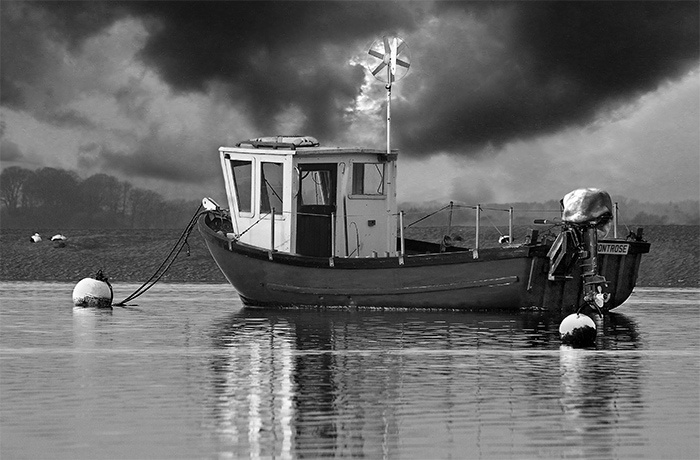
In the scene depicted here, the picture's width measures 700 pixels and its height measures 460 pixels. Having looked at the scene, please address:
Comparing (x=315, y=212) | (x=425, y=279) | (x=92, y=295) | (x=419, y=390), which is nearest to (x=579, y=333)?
(x=419, y=390)

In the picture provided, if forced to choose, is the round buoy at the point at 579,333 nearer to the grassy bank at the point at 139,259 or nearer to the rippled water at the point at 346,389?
the rippled water at the point at 346,389

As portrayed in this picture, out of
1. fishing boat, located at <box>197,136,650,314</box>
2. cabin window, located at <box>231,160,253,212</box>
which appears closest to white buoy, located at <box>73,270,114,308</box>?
fishing boat, located at <box>197,136,650,314</box>

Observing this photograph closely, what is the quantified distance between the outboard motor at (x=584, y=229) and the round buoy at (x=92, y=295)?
1078cm

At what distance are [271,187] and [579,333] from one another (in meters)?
11.2

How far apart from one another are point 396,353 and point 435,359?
0.88 meters

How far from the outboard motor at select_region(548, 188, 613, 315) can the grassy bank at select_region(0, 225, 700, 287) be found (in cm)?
1978

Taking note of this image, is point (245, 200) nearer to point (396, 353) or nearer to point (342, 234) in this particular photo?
point (342, 234)

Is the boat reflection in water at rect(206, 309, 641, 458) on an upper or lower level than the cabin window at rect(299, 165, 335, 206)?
lower

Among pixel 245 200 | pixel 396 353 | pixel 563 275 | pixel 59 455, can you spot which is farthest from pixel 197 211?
pixel 59 455

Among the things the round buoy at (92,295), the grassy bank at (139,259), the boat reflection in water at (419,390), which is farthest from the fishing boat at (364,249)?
the grassy bank at (139,259)

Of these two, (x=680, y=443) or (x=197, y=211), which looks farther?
(x=197, y=211)

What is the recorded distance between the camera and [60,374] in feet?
58.2

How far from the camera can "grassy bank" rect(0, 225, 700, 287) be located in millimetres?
47656

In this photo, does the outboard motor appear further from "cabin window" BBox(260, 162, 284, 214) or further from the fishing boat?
"cabin window" BBox(260, 162, 284, 214)
